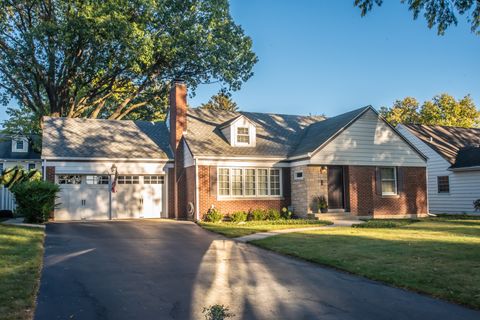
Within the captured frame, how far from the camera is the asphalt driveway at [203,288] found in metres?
6.36

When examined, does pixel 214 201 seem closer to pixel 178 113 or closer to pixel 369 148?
pixel 178 113

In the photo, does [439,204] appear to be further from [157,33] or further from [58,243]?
[58,243]

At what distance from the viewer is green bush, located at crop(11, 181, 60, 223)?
743 inches

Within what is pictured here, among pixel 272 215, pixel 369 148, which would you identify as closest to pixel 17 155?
pixel 272 215

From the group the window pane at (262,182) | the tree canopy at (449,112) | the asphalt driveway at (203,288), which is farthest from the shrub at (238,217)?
the tree canopy at (449,112)

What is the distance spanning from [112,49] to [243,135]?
11268mm

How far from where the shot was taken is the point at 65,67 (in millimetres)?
30641

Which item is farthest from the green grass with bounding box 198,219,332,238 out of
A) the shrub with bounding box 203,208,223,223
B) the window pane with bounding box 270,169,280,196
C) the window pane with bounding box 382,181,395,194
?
the window pane with bounding box 382,181,395,194

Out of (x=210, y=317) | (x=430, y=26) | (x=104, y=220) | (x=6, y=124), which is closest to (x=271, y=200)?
Answer: (x=104, y=220)

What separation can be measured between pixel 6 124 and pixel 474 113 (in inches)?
1832

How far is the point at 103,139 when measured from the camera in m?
24.8

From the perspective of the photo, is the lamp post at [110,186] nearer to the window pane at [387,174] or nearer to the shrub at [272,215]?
the shrub at [272,215]

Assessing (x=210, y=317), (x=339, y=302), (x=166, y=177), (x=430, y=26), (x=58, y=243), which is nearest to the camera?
(x=210, y=317)

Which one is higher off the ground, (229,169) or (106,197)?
(229,169)
